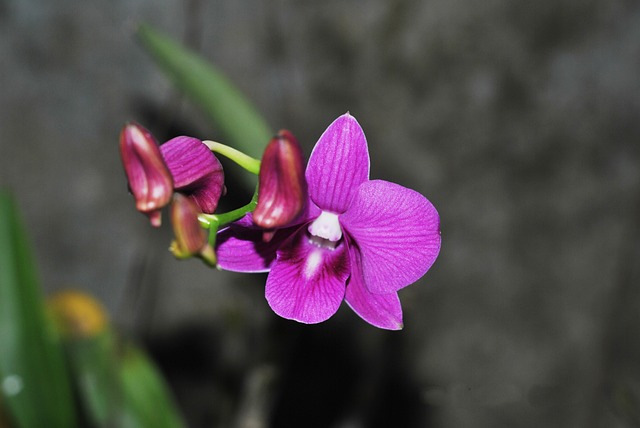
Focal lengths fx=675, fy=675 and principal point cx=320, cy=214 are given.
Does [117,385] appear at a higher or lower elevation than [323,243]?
lower

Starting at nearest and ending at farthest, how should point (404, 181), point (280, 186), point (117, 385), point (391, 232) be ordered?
point (280, 186) → point (391, 232) → point (117, 385) → point (404, 181)

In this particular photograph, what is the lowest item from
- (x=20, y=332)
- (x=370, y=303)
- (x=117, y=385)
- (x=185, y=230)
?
(x=117, y=385)

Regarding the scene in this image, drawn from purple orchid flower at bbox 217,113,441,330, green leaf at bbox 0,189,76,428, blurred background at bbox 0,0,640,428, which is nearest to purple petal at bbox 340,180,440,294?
purple orchid flower at bbox 217,113,441,330

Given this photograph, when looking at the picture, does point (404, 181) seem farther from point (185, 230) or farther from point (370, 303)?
point (185, 230)

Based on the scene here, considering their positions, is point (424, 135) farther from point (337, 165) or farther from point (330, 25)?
point (337, 165)

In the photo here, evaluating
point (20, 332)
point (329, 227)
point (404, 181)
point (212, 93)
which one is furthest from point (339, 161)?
point (404, 181)

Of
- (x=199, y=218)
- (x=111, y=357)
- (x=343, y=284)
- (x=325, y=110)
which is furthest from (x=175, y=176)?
(x=325, y=110)

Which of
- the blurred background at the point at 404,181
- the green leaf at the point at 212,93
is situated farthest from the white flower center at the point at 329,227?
the blurred background at the point at 404,181
